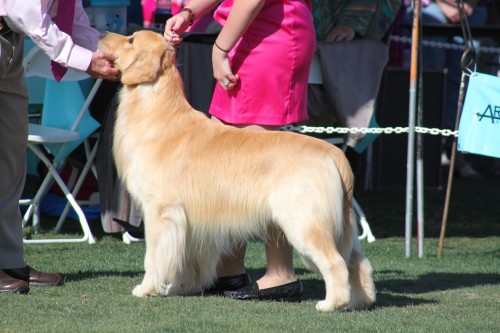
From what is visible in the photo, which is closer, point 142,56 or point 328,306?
point 328,306

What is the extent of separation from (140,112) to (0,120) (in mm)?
705

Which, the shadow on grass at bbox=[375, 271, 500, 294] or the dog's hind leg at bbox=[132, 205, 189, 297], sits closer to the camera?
the dog's hind leg at bbox=[132, 205, 189, 297]

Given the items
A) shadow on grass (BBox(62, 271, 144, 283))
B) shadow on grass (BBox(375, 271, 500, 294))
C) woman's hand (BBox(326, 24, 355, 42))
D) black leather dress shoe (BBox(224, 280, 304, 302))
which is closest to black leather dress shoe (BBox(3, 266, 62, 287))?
shadow on grass (BBox(62, 271, 144, 283))

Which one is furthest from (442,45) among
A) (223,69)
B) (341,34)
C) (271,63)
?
(223,69)

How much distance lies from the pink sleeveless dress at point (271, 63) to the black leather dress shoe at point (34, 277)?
1259 mm

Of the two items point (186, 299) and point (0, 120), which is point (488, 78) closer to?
point (186, 299)

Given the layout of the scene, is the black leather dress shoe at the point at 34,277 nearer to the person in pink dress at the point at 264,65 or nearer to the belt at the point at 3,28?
Answer: the person in pink dress at the point at 264,65

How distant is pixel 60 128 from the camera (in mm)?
6402

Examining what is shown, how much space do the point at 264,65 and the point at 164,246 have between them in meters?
0.98

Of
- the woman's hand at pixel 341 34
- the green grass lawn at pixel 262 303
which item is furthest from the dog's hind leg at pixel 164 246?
the woman's hand at pixel 341 34

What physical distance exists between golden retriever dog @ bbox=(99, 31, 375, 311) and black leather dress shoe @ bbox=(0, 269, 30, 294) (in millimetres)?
560

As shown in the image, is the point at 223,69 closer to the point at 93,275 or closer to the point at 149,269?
the point at 149,269

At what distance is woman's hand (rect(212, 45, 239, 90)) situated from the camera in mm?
4336

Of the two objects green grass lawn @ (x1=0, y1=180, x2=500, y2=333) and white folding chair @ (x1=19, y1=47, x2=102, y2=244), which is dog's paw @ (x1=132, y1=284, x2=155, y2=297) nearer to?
green grass lawn @ (x1=0, y1=180, x2=500, y2=333)
